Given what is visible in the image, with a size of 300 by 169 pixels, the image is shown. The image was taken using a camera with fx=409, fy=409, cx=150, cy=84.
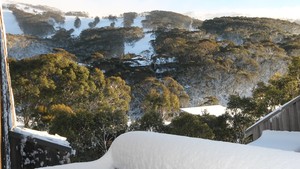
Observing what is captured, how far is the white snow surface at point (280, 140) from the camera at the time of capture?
2.53 meters

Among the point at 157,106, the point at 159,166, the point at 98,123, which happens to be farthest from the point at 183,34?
the point at 159,166

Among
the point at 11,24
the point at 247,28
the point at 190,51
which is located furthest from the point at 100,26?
the point at 190,51

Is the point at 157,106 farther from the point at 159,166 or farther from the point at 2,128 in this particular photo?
the point at 159,166

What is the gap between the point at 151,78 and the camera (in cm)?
1759

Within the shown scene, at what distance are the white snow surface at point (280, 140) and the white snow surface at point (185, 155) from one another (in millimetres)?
1309

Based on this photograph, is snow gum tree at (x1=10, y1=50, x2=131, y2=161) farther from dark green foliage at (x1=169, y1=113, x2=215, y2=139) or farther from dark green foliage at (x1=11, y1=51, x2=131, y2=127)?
dark green foliage at (x1=169, y1=113, x2=215, y2=139)

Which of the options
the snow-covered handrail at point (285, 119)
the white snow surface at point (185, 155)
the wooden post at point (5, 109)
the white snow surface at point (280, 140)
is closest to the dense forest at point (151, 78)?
the snow-covered handrail at point (285, 119)

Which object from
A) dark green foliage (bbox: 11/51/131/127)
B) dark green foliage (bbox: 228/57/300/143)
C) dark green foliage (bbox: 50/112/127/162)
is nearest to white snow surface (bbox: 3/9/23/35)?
dark green foliage (bbox: 11/51/131/127)

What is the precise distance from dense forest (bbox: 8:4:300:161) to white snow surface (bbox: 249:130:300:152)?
619 centimetres

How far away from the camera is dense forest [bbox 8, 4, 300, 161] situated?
1120cm

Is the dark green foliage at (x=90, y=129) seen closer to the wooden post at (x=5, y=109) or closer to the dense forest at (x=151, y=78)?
the dense forest at (x=151, y=78)

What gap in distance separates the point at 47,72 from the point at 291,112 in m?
11.8

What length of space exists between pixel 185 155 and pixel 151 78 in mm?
16472

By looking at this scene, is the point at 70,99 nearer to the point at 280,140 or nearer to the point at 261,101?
the point at 261,101
